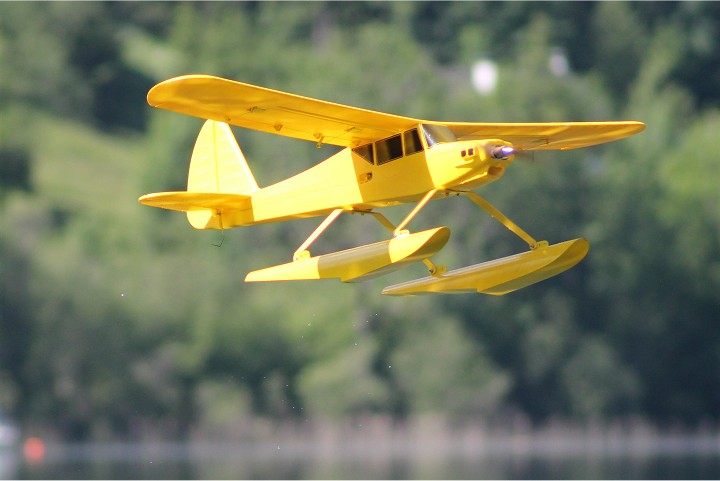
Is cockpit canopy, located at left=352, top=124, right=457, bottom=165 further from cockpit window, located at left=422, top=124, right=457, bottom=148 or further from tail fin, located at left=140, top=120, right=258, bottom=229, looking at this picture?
tail fin, located at left=140, top=120, right=258, bottom=229

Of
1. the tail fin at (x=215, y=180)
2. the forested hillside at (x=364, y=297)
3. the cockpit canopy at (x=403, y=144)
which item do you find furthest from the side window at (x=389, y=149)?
the forested hillside at (x=364, y=297)

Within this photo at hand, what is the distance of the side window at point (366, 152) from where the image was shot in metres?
19.1

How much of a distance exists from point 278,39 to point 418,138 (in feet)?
181

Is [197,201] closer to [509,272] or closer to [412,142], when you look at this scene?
[412,142]

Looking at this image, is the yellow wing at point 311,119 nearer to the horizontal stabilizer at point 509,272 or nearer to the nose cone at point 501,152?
the nose cone at point 501,152

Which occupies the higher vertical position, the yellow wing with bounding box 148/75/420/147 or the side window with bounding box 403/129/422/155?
the yellow wing with bounding box 148/75/420/147

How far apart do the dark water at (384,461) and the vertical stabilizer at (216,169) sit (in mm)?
11483

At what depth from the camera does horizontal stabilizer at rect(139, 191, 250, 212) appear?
19.1 meters

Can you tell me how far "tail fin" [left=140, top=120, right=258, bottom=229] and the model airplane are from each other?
33 millimetres

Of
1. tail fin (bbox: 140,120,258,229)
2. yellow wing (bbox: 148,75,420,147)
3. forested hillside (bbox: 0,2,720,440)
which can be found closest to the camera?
yellow wing (bbox: 148,75,420,147)

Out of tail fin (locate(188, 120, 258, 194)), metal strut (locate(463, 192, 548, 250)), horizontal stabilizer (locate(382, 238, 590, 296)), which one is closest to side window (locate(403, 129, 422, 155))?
metal strut (locate(463, 192, 548, 250))

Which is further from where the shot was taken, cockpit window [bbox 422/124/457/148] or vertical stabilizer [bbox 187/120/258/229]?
vertical stabilizer [bbox 187/120/258/229]

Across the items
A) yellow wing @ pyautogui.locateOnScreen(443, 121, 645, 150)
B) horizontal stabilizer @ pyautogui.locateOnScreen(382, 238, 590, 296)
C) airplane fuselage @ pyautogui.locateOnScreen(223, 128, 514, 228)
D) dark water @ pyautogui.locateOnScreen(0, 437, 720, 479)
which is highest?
yellow wing @ pyautogui.locateOnScreen(443, 121, 645, 150)

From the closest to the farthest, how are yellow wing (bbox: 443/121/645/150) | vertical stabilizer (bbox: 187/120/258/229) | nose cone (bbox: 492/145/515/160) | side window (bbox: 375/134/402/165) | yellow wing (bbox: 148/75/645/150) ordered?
yellow wing (bbox: 148/75/645/150) < nose cone (bbox: 492/145/515/160) < side window (bbox: 375/134/402/165) < yellow wing (bbox: 443/121/645/150) < vertical stabilizer (bbox: 187/120/258/229)
